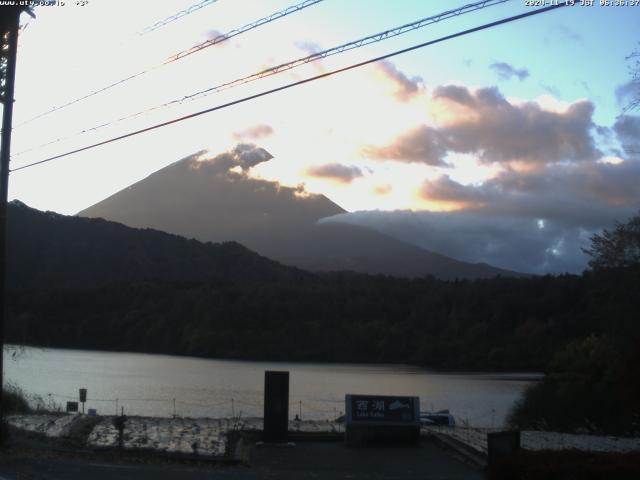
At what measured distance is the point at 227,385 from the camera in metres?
64.0

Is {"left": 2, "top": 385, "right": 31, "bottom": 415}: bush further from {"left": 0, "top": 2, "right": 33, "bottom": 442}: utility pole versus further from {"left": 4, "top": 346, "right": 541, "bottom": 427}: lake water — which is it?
{"left": 0, "top": 2, "right": 33, "bottom": 442}: utility pole

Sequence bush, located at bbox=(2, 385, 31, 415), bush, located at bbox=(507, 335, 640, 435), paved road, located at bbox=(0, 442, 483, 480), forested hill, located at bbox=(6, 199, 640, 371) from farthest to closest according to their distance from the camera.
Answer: forested hill, located at bbox=(6, 199, 640, 371), bush, located at bbox=(507, 335, 640, 435), bush, located at bbox=(2, 385, 31, 415), paved road, located at bbox=(0, 442, 483, 480)

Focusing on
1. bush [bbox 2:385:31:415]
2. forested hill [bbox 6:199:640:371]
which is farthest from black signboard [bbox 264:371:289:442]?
forested hill [bbox 6:199:640:371]

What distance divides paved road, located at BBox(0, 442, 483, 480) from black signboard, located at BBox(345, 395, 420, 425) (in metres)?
0.81

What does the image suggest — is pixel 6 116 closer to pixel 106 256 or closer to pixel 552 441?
pixel 552 441

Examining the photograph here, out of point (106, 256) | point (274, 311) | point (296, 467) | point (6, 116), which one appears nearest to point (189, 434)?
point (296, 467)

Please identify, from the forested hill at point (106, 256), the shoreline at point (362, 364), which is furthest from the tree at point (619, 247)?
the forested hill at point (106, 256)

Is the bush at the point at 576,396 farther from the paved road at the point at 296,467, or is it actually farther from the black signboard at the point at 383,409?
the paved road at the point at 296,467

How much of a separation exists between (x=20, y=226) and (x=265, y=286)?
131ft

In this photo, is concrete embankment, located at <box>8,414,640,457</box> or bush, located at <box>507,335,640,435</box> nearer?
concrete embankment, located at <box>8,414,640,457</box>

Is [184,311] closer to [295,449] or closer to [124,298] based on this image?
[124,298]

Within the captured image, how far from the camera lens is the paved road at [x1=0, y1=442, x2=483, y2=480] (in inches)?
613

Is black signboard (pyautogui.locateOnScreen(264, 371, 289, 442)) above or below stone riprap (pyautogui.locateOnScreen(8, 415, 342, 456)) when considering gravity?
above

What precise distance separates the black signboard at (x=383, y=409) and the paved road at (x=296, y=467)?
31.7 inches
